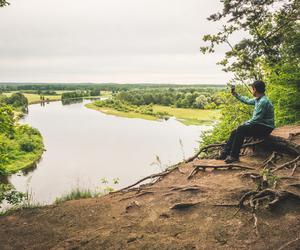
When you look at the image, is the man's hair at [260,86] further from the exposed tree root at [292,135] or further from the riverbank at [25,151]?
the riverbank at [25,151]

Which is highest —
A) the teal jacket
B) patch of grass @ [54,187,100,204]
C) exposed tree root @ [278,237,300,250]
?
the teal jacket

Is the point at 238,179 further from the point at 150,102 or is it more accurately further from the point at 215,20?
the point at 150,102

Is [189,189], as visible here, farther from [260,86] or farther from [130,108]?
[130,108]

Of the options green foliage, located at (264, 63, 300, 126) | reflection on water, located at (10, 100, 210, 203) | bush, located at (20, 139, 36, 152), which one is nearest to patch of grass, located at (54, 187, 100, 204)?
green foliage, located at (264, 63, 300, 126)

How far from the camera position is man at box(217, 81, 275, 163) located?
7418mm

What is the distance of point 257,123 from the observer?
7527 millimetres

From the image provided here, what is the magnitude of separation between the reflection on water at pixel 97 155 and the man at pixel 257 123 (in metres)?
11.1

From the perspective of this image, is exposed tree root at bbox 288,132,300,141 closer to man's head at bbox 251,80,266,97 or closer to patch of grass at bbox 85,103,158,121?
man's head at bbox 251,80,266,97

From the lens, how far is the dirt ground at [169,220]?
5043 millimetres

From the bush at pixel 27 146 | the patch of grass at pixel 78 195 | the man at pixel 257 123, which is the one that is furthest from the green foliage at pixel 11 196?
the bush at pixel 27 146

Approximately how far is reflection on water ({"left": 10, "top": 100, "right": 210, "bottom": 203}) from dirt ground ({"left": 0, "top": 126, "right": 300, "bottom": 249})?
458 inches

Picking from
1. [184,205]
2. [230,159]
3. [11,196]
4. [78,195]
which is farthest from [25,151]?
[184,205]

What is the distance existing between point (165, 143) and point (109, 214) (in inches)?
1844

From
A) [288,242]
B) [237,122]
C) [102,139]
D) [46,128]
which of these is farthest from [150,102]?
[288,242]
